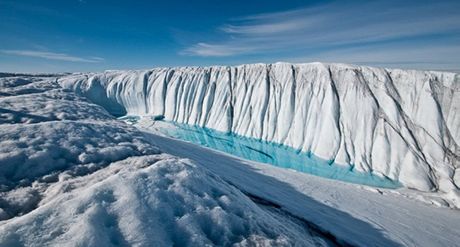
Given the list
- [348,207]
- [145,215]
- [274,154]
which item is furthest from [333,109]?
[145,215]

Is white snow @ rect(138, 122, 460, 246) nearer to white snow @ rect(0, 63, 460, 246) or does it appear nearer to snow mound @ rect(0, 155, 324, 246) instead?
white snow @ rect(0, 63, 460, 246)

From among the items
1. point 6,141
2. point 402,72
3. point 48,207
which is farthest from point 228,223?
point 402,72

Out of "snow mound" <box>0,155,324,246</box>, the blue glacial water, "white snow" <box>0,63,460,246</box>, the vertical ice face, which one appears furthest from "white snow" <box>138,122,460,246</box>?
the vertical ice face

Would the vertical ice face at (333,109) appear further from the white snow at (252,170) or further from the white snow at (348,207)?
the white snow at (348,207)

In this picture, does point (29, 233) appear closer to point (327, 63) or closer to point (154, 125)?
point (327, 63)

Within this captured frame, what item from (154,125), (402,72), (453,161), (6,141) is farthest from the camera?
(154,125)

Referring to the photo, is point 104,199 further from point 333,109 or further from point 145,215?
point 333,109
